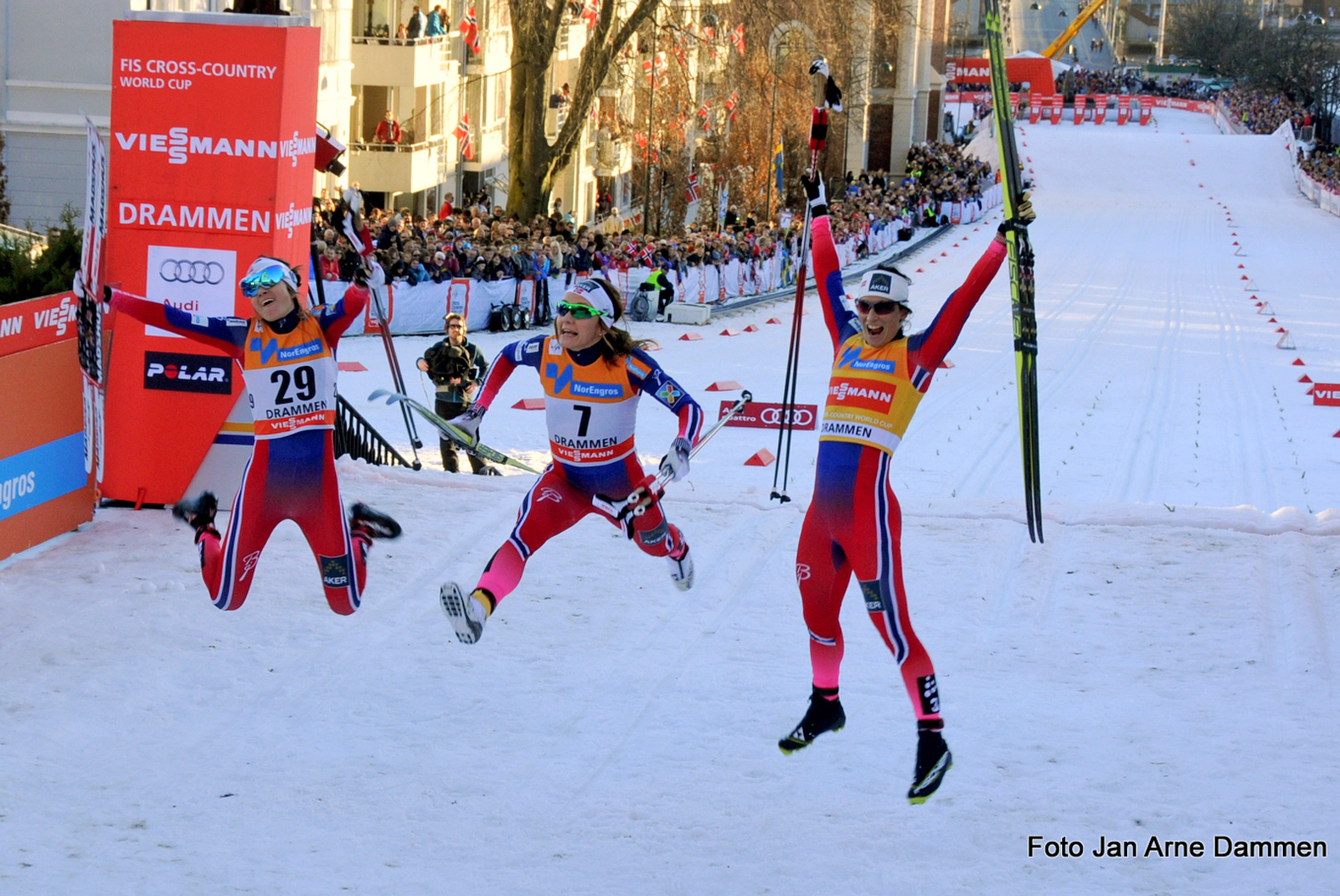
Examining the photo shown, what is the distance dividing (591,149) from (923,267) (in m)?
22.0

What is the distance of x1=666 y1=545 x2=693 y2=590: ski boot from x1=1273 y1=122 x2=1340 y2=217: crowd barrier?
4877 centimetres

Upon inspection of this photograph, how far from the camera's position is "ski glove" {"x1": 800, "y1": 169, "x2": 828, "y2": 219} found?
812 cm

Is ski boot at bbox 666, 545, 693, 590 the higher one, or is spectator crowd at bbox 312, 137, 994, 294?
spectator crowd at bbox 312, 137, 994, 294

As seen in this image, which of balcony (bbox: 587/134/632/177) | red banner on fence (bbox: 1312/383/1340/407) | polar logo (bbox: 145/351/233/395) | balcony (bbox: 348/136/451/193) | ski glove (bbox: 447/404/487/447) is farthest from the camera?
balcony (bbox: 587/134/632/177)

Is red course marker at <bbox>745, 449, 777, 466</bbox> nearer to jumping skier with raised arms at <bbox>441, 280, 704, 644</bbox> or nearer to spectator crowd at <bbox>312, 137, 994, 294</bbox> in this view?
spectator crowd at <bbox>312, 137, 994, 294</bbox>

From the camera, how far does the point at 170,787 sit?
280 inches

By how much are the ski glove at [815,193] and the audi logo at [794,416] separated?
336 inches

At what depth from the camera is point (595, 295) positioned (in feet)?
26.0

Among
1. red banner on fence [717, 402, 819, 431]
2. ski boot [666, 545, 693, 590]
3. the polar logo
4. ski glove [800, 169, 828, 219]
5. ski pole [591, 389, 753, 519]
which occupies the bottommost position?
red banner on fence [717, 402, 819, 431]

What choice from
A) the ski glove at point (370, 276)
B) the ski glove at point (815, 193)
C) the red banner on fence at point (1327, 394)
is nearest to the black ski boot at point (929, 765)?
the ski glove at point (815, 193)

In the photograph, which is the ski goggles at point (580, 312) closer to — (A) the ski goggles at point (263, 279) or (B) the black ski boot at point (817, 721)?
(A) the ski goggles at point (263, 279)

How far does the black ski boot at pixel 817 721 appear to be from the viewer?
23.4 feet

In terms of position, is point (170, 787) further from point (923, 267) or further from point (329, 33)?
point (923, 267)

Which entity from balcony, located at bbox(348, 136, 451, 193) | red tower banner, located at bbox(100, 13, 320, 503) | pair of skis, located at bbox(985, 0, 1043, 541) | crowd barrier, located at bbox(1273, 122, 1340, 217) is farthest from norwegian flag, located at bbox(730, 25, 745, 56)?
pair of skis, located at bbox(985, 0, 1043, 541)
